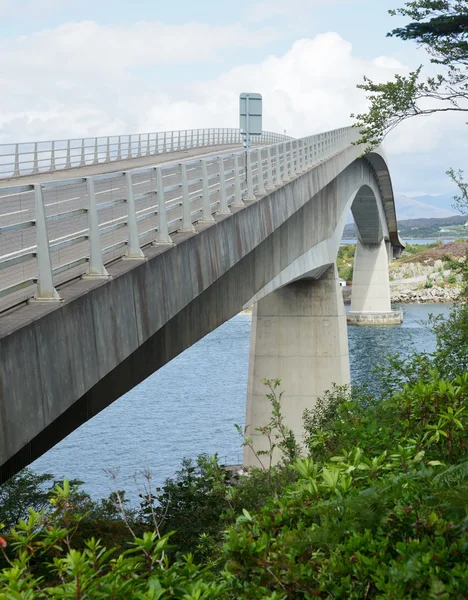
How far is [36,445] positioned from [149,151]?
3589cm

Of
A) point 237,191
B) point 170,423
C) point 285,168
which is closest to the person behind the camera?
point 237,191

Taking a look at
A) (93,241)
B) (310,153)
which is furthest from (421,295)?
(93,241)

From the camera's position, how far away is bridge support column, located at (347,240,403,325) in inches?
2992

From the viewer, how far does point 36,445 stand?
8922 millimetres

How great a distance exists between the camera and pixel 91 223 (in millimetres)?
8203

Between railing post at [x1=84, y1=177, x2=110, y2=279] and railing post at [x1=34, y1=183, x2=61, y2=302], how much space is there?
3.02 ft

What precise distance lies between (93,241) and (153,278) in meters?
2.03

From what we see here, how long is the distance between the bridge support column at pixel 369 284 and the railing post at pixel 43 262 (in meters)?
68.8

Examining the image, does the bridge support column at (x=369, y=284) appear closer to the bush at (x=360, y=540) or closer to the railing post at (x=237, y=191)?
the railing post at (x=237, y=191)

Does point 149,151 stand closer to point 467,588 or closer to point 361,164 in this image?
point 361,164

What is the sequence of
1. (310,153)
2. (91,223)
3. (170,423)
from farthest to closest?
(170,423)
(310,153)
(91,223)

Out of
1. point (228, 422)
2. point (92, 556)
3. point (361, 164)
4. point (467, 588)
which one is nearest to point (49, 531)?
point (92, 556)

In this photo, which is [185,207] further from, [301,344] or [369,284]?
[369,284]

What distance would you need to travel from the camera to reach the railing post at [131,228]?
9367mm
